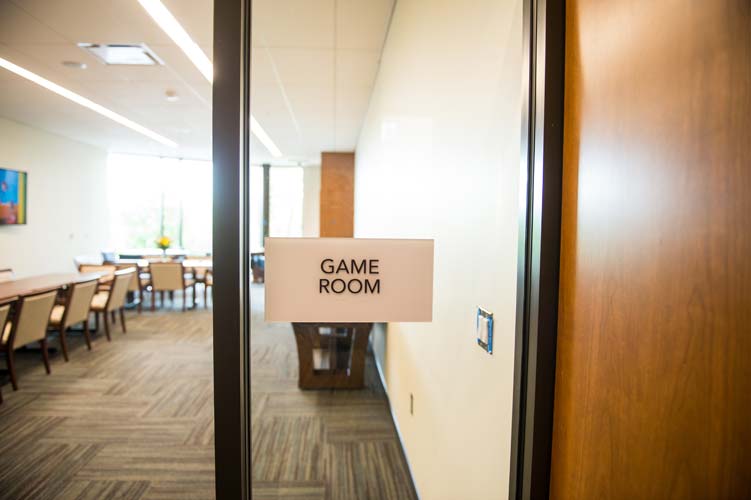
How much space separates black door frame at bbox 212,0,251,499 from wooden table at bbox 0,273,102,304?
2.10 meters

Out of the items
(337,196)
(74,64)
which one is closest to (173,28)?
(74,64)

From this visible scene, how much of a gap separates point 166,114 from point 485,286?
3193 millimetres

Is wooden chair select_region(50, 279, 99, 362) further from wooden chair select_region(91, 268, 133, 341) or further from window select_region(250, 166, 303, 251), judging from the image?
window select_region(250, 166, 303, 251)

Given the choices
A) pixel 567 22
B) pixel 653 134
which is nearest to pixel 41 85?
pixel 567 22

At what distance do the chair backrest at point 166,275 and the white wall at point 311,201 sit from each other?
299 centimetres

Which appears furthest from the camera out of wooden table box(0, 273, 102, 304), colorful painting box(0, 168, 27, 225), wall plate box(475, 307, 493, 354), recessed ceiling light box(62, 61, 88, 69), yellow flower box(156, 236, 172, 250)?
yellow flower box(156, 236, 172, 250)

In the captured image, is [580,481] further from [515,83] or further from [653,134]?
[515,83]

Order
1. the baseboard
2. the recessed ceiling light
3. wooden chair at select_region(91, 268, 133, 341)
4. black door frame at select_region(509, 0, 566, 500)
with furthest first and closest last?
wooden chair at select_region(91, 268, 133, 341)
the recessed ceiling light
the baseboard
black door frame at select_region(509, 0, 566, 500)

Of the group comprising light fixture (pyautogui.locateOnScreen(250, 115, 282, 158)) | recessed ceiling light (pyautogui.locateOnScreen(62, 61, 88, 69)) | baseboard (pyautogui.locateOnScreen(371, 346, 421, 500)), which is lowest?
baseboard (pyautogui.locateOnScreen(371, 346, 421, 500))

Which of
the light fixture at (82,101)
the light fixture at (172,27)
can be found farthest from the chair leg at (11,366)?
the light fixture at (172,27)

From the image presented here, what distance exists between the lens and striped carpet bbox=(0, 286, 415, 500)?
4.35ft

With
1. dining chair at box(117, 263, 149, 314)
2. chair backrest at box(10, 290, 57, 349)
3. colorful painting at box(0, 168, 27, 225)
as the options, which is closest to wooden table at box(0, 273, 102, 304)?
chair backrest at box(10, 290, 57, 349)

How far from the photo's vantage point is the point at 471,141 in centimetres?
80

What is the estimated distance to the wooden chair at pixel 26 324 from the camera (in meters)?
1.96
